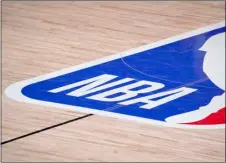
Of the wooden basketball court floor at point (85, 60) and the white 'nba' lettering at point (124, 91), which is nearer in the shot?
the wooden basketball court floor at point (85, 60)

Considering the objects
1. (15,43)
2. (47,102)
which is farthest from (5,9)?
(47,102)

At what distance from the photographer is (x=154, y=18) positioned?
3.93m

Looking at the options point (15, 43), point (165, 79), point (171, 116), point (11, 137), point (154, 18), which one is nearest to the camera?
point (11, 137)

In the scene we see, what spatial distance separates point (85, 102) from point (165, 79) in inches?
20.1

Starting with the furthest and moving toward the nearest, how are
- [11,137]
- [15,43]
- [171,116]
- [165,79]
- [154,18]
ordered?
[154,18] < [15,43] < [165,79] < [171,116] < [11,137]

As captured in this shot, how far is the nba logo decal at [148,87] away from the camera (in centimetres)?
288

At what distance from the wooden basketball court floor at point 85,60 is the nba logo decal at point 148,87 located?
72 millimetres

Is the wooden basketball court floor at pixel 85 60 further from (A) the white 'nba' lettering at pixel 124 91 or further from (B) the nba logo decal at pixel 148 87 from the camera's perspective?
(A) the white 'nba' lettering at pixel 124 91

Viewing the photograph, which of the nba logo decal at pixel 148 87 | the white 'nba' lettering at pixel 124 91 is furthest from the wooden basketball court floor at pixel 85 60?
the white 'nba' lettering at pixel 124 91

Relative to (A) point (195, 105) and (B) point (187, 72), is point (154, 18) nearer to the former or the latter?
(B) point (187, 72)

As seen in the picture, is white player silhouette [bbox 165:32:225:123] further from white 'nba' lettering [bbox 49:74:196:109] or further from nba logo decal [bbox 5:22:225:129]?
white 'nba' lettering [bbox 49:74:196:109]

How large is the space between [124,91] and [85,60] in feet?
1.45

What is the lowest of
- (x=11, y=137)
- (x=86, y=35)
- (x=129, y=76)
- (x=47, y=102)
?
(x=11, y=137)

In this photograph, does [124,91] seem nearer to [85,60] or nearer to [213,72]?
[85,60]
